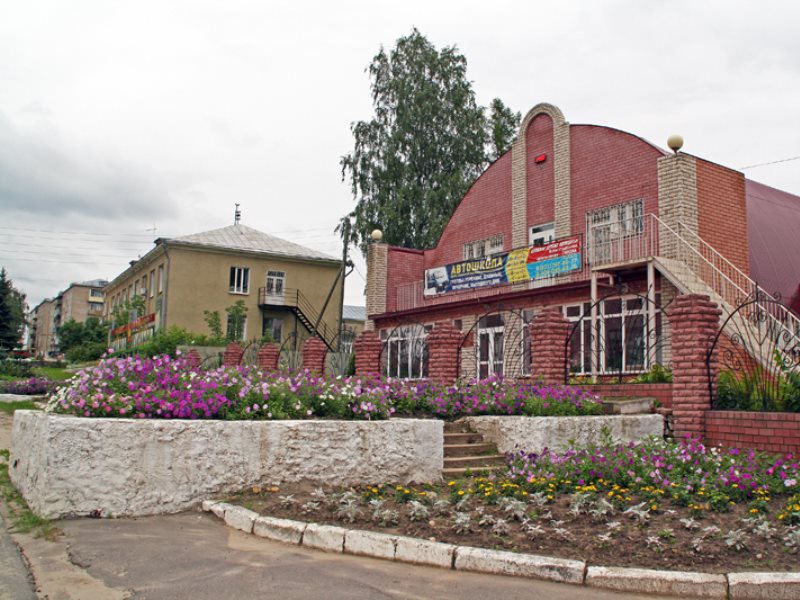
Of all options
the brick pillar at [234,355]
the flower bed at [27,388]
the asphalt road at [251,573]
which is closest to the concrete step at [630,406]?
the asphalt road at [251,573]

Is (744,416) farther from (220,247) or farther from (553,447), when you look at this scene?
(220,247)

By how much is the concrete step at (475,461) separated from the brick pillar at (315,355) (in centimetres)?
925

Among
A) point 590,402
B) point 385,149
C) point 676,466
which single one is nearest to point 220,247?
point 385,149

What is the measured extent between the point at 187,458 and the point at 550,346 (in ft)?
19.3

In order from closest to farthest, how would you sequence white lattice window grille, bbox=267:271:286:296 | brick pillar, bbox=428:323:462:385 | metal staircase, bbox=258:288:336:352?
brick pillar, bbox=428:323:462:385
metal staircase, bbox=258:288:336:352
white lattice window grille, bbox=267:271:286:296

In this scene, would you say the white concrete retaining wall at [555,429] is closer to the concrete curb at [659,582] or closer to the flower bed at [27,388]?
the concrete curb at [659,582]

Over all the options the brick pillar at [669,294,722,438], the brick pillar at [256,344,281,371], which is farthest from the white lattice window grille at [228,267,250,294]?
the brick pillar at [669,294,722,438]

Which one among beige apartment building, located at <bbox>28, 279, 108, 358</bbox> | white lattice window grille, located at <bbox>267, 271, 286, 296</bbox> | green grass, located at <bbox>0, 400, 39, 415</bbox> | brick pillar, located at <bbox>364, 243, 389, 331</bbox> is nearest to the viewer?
green grass, located at <bbox>0, 400, 39, 415</bbox>

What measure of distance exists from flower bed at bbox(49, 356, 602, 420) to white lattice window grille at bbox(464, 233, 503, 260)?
1247cm

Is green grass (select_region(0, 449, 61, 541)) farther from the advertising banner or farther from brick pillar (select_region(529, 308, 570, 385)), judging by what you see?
the advertising banner

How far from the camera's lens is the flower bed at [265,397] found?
7102mm

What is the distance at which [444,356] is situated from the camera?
12.1 metres

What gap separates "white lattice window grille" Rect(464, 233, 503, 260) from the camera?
72.9ft

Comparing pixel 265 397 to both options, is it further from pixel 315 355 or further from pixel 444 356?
pixel 315 355
